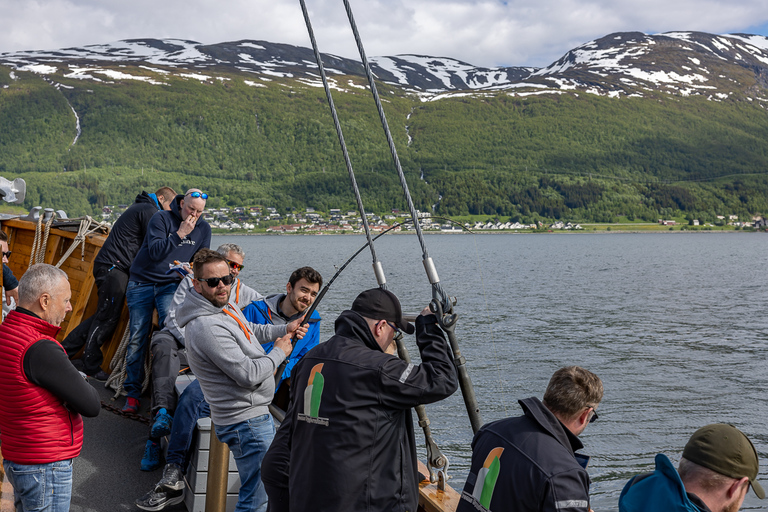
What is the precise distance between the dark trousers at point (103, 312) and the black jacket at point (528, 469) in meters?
4.59

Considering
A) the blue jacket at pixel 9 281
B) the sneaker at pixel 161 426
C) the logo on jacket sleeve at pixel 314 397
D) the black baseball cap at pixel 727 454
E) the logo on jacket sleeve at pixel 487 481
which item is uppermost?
the blue jacket at pixel 9 281

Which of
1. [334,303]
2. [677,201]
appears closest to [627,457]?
[334,303]

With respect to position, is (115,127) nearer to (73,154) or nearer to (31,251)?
(73,154)

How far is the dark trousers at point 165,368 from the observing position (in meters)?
5.02

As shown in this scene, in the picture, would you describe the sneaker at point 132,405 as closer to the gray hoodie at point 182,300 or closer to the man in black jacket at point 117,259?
the gray hoodie at point 182,300

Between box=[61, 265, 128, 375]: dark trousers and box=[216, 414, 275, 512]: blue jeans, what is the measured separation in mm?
3208

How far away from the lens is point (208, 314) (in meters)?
3.27

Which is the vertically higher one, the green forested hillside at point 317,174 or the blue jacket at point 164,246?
the green forested hillside at point 317,174

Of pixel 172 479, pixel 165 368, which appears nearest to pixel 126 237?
pixel 165 368

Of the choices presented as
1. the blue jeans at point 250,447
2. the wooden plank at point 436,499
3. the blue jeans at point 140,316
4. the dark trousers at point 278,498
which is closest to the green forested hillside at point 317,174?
the blue jeans at point 140,316

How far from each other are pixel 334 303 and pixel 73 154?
175180mm

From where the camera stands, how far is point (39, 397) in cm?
275

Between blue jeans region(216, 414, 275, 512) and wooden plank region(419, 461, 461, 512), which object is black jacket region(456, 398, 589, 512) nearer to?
wooden plank region(419, 461, 461, 512)

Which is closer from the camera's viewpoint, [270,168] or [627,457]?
[627,457]
